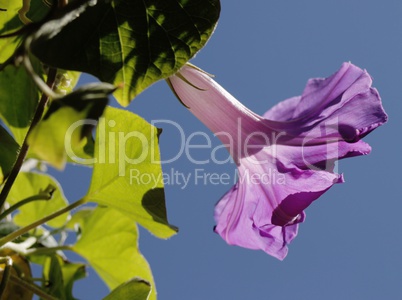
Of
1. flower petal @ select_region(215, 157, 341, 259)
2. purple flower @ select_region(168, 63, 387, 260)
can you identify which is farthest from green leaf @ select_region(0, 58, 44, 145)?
flower petal @ select_region(215, 157, 341, 259)

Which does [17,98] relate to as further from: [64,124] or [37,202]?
[64,124]

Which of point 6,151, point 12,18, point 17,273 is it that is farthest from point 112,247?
point 12,18

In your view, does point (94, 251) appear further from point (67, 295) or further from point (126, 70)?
point (126, 70)

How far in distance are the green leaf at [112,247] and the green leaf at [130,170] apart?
0.62 feet

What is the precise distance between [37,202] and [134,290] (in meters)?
0.63

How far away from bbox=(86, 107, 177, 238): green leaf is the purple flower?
0.09 metres

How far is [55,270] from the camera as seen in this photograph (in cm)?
97

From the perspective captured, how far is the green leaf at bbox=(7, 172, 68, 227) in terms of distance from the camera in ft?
4.02

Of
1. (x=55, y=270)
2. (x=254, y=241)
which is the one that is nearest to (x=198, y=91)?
(x=254, y=241)

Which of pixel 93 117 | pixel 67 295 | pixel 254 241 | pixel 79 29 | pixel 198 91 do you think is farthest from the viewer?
pixel 67 295

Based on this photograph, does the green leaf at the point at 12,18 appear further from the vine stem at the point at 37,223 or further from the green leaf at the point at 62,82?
the vine stem at the point at 37,223

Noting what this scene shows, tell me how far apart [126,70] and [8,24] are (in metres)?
0.33

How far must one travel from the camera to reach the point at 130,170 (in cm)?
86

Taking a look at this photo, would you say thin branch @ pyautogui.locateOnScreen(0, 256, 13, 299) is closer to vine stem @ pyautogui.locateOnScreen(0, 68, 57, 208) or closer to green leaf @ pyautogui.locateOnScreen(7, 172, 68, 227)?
vine stem @ pyautogui.locateOnScreen(0, 68, 57, 208)
